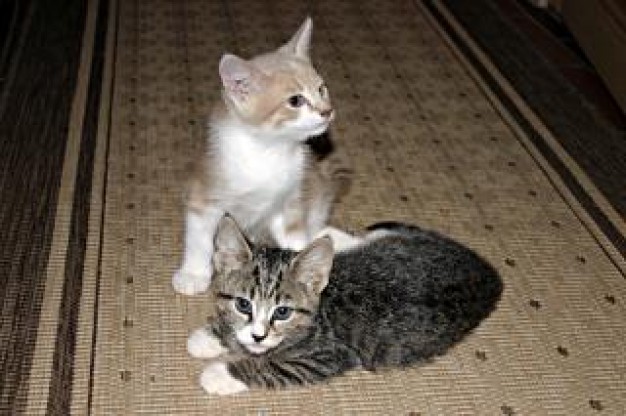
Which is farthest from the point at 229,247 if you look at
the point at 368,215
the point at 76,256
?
the point at 368,215

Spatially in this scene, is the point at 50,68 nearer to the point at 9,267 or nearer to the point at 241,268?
the point at 9,267

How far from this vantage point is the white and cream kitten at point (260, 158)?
5.13ft

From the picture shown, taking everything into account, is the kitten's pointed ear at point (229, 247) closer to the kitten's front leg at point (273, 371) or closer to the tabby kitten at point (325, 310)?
the tabby kitten at point (325, 310)

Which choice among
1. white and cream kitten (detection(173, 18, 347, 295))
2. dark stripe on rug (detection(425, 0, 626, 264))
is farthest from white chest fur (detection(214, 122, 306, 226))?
dark stripe on rug (detection(425, 0, 626, 264))

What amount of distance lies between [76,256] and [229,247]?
49 cm

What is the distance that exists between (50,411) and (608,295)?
1224 millimetres

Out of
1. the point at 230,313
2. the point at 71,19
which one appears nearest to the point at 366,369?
the point at 230,313

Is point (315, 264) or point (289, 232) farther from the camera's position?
point (289, 232)

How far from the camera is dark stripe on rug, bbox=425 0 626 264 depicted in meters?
1.97

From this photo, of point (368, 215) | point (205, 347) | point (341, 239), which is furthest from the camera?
point (368, 215)

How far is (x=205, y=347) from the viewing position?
5.01 feet

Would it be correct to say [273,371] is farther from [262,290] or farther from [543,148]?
[543,148]

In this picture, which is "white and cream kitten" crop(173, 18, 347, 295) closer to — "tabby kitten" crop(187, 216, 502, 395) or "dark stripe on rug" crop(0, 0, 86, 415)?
→ "tabby kitten" crop(187, 216, 502, 395)

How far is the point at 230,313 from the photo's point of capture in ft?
4.68
